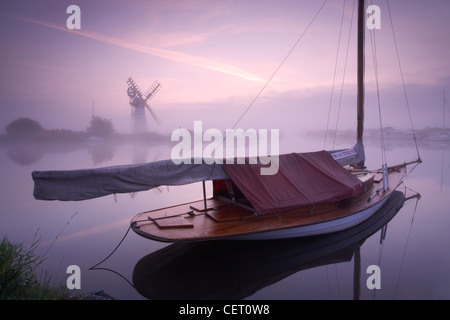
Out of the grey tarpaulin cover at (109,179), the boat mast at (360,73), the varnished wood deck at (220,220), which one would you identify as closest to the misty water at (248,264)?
the grey tarpaulin cover at (109,179)

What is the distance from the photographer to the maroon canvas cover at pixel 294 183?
713 cm

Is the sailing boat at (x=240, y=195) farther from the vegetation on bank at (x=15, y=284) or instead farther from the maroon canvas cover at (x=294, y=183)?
the vegetation on bank at (x=15, y=284)

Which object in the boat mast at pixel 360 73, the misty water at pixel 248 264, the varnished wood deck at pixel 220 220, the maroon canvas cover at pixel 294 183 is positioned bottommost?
the misty water at pixel 248 264

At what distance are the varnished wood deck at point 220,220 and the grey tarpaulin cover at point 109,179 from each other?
1122 millimetres

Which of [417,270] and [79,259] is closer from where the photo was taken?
[417,270]

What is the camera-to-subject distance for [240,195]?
8.25m

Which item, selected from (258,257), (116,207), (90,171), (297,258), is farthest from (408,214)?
(116,207)

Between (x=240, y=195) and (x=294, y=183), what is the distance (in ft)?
5.27

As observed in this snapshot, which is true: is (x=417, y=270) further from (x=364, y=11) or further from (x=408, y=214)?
(x=364, y=11)

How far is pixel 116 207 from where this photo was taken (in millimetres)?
13922

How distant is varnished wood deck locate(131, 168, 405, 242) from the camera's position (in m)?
6.29
